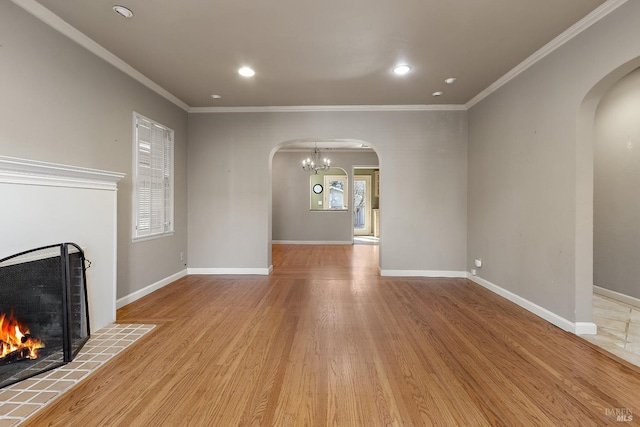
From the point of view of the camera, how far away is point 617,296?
3.46 m

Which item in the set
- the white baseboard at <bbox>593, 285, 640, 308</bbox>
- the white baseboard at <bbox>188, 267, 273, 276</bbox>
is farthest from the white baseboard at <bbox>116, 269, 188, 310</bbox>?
the white baseboard at <bbox>593, 285, 640, 308</bbox>

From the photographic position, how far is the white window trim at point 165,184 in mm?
3467

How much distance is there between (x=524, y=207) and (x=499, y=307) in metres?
1.18

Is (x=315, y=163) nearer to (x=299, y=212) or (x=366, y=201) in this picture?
(x=299, y=212)

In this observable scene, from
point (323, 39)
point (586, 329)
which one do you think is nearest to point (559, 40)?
point (323, 39)

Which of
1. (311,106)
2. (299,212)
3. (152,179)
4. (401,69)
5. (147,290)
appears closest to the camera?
(401,69)

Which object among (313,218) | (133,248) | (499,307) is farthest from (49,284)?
(313,218)

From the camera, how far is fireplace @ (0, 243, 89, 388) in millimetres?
1883

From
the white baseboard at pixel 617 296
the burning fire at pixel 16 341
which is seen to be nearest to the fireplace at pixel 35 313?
the burning fire at pixel 16 341

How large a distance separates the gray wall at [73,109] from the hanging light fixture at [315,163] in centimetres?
460

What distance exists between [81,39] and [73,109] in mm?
672

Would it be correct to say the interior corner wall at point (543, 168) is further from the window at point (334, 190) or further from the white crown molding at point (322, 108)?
the window at point (334, 190)

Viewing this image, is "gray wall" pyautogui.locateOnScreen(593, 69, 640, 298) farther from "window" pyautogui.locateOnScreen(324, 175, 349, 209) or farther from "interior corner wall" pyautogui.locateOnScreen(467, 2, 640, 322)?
"window" pyautogui.locateOnScreen(324, 175, 349, 209)

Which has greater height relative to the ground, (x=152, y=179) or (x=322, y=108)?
(x=322, y=108)
